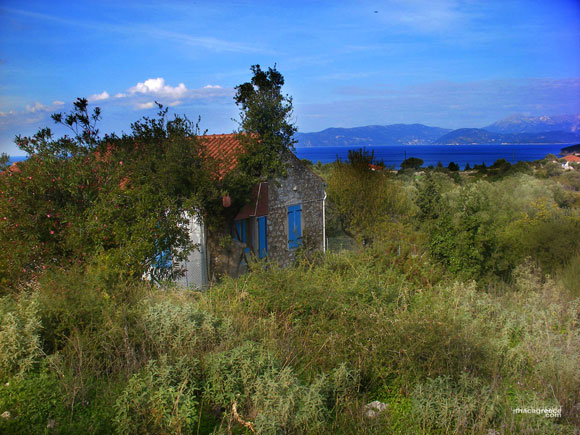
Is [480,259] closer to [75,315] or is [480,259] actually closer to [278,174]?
[278,174]

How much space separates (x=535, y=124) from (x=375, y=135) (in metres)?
38.4

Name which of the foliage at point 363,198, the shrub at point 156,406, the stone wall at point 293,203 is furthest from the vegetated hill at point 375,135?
the shrub at point 156,406

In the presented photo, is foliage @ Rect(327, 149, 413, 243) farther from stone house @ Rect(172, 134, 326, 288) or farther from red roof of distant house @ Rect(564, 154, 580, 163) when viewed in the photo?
red roof of distant house @ Rect(564, 154, 580, 163)

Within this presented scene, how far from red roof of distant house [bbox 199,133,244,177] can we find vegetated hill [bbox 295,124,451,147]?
76.8 feet

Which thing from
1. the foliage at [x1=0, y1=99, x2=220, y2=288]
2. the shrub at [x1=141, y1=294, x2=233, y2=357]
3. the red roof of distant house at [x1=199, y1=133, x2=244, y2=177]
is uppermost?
the red roof of distant house at [x1=199, y1=133, x2=244, y2=177]

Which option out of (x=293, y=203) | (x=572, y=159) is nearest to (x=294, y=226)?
(x=293, y=203)

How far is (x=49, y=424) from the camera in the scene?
3.83 m

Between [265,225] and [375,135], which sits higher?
[375,135]

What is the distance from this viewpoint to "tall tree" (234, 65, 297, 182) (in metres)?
12.8

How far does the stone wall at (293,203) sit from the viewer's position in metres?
14.4

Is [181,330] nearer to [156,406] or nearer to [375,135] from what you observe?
[156,406]

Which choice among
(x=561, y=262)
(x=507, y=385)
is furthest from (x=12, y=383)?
(x=561, y=262)

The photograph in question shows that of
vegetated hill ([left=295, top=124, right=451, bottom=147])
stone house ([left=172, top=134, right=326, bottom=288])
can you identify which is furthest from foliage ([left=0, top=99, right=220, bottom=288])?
vegetated hill ([left=295, top=124, right=451, bottom=147])

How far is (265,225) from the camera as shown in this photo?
14.0 meters
